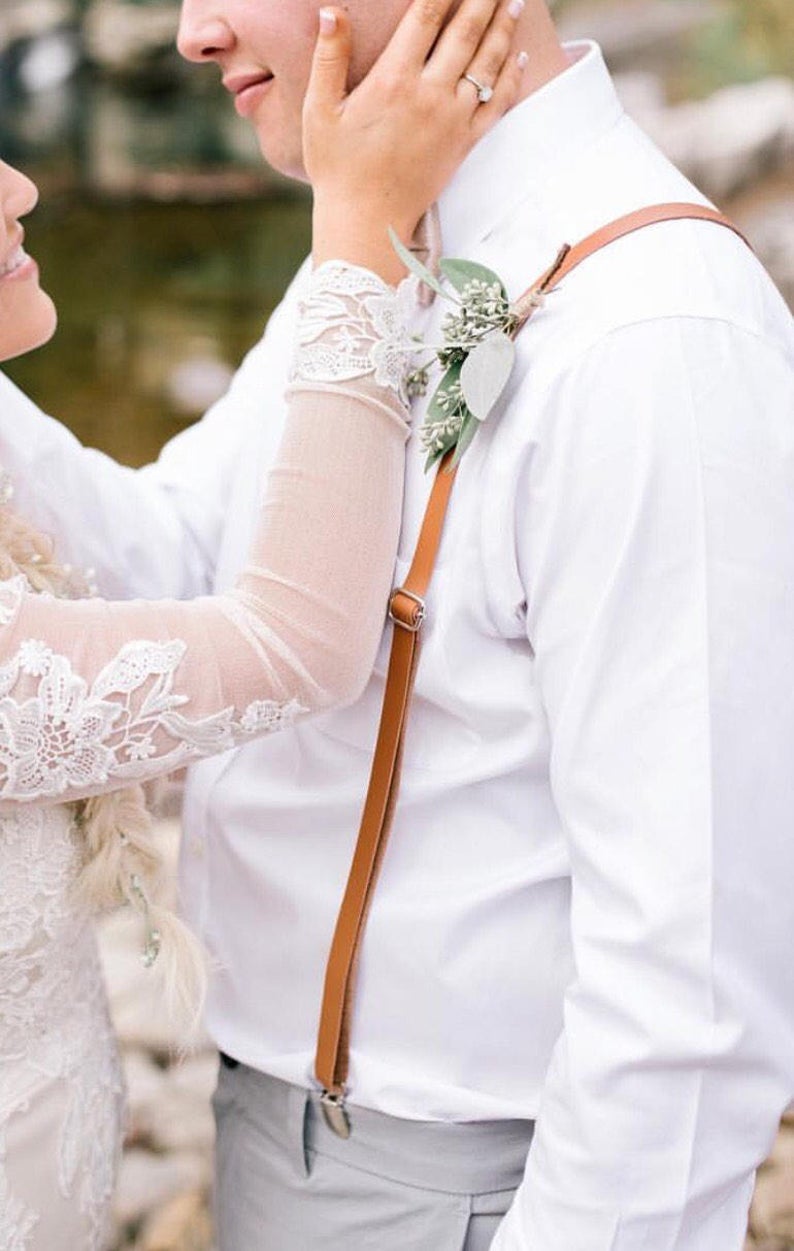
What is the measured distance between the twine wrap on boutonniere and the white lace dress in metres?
0.05

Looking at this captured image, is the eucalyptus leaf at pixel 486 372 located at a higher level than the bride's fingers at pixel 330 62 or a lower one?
lower

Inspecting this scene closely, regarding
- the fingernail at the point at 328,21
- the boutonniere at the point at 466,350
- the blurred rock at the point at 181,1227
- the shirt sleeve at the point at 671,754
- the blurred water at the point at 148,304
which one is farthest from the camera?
the blurred water at the point at 148,304

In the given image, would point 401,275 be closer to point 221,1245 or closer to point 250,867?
point 250,867

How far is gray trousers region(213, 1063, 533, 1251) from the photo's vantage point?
1.47 m

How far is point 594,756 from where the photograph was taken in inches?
48.7

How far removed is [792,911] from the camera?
1.26 meters

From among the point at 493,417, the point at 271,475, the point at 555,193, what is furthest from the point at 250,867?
the point at 555,193

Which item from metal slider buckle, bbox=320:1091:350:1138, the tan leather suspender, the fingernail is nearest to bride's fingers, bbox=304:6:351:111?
the fingernail

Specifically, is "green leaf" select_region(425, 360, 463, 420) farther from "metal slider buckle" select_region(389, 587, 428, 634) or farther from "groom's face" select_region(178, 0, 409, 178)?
"groom's face" select_region(178, 0, 409, 178)

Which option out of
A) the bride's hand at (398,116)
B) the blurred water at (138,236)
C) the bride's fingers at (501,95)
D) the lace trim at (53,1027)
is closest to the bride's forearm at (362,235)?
the bride's hand at (398,116)

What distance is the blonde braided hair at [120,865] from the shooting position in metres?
1.53

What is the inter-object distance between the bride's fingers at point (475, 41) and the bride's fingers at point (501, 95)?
2 cm

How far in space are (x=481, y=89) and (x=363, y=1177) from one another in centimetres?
102

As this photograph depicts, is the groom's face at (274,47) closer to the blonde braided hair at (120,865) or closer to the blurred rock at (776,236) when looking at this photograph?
the blonde braided hair at (120,865)
